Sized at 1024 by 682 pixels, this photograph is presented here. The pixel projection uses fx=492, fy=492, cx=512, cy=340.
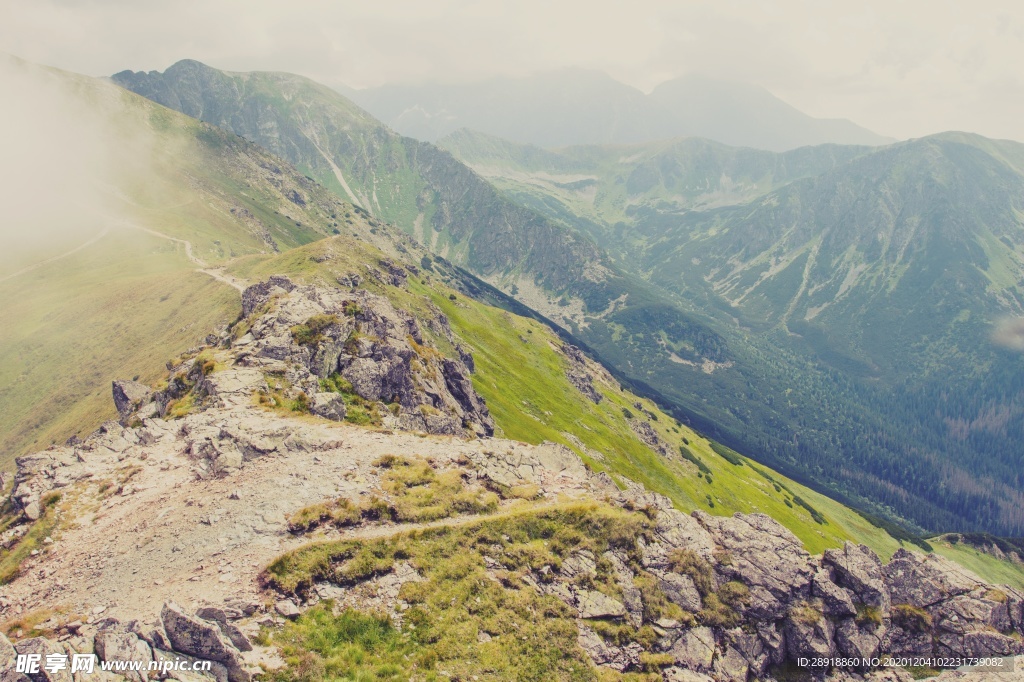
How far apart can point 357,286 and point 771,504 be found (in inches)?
6512

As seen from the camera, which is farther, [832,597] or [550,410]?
[550,410]

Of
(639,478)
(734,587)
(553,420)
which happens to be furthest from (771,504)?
(734,587)

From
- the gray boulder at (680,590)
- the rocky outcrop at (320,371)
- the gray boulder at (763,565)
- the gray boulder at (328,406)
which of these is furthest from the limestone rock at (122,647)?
the gray boulder at (763,565)

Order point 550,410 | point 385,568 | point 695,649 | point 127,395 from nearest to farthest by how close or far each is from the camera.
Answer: point 695,649, point 385,568, point 127,395, point 550,410

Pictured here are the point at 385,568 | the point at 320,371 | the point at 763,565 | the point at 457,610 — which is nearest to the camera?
the point at 457,610

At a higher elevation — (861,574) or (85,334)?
(861,574)

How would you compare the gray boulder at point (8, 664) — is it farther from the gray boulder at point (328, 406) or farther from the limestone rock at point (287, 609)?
the gray boulder at point (328, 406)

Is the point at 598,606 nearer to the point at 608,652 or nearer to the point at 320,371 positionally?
the point at 608,652

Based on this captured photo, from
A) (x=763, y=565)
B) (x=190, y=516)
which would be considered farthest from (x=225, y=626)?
(x=763, y=565)

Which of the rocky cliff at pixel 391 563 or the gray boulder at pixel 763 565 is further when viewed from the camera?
the gray boulder at pixel 763 565

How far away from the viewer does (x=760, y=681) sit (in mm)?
27500

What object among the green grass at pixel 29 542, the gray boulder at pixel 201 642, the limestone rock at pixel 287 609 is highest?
the gray boulder at pixel 201 642

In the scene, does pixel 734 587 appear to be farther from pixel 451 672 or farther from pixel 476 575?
pixel 451 672

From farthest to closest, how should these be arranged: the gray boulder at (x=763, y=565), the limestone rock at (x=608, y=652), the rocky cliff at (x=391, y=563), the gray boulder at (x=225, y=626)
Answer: the gray boulder at (x=763, y=565) → the limestone rock at (x=608, y=652) → the rocky cliff at (x=391, y=563) → the gray boulder at (x=225, y=626)
